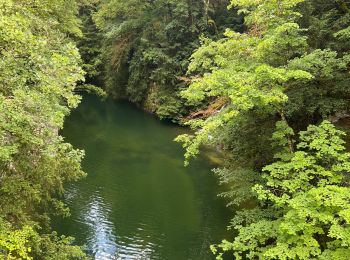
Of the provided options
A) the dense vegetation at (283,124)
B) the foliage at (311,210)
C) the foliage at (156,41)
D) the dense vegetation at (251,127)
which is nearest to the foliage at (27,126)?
the dense vegetation at (251,127)

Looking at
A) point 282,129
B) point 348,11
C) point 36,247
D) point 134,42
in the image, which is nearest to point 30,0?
point 36,247

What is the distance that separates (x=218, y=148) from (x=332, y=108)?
1089cm

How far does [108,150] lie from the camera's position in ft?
65.9

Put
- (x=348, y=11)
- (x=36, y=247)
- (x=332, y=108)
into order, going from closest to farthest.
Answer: (x=36, y=247) → (x=332, y=108) → (x=348, y=11)

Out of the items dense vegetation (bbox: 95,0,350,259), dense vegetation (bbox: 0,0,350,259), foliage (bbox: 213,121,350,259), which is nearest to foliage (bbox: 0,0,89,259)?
dense vegetation (bbox: 0,0,350,259)

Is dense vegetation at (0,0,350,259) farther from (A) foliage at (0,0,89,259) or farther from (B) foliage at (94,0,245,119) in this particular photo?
(B) foliage at (94,0,245,119)

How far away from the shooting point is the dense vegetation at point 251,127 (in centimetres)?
645

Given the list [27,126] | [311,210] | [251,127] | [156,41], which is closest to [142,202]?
[251,127]

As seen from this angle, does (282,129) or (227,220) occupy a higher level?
(282,129)

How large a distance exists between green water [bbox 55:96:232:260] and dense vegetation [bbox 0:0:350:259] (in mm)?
1497

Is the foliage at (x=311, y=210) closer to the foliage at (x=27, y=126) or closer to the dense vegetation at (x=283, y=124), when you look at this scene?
the dense vegetation at (x=283, y=124)

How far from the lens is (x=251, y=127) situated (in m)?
10.8

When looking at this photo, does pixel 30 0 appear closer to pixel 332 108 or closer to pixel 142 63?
pixel 332 108

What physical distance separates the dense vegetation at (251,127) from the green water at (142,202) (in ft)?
4.91
